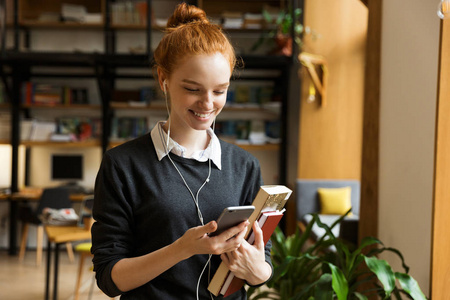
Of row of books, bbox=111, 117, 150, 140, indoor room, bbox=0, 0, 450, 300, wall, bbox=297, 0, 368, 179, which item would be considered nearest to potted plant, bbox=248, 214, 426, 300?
indoor room, bbox=0, 0, 450, 300

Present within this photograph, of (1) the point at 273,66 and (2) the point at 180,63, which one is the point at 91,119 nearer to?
(1) the point at 273,66

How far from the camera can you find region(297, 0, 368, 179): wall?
619 cm

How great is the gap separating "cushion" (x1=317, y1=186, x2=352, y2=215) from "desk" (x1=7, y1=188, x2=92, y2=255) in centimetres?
282

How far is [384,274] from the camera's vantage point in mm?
2096

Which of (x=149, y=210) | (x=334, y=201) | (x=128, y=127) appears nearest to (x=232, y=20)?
(x=128, y=127)

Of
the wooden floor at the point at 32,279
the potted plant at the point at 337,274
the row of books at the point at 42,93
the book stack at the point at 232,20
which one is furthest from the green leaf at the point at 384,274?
the row of books at the point at 42,93

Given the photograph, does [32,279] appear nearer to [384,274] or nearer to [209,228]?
[384,274]

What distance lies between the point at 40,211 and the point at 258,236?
5.06 m

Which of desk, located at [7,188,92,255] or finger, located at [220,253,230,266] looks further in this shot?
desk, located at [7,188,92,255]

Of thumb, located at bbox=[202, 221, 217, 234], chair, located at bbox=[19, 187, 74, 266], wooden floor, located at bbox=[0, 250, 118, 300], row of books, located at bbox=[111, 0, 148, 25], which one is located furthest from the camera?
row of books, located at bbox=[111, 0, 148, 25]

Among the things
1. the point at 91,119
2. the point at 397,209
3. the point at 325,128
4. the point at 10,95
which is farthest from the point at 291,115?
the point at 397,209

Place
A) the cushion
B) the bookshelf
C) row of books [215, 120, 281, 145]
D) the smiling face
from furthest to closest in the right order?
row of books [215, 120, 281, 145] < the bookshelf < the cushion < the smiling face

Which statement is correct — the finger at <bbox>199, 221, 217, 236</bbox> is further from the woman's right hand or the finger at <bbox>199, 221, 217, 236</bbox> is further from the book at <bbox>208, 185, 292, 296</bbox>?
the book at <bbox>208, 185, 292, 296</bbox>

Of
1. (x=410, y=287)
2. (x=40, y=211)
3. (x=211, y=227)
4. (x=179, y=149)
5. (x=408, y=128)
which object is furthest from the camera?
(x=40, y=211)
